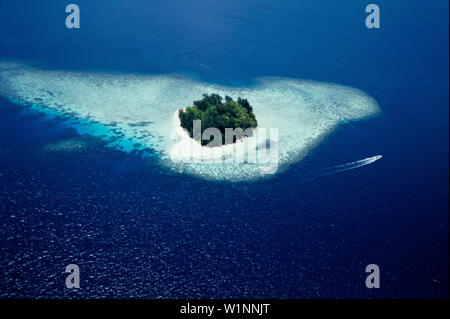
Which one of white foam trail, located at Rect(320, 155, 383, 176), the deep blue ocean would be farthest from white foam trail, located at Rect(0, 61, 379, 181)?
white foam trail, located at Rect(320, 155, 383, 176)

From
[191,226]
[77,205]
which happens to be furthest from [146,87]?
[191,226]

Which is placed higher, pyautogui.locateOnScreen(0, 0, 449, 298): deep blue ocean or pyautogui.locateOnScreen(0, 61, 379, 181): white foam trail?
pyautogui.locateOnScreen(0, 61, 379, 181): white foam trail

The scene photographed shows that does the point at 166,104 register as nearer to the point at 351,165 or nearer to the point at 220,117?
the point at 220,117

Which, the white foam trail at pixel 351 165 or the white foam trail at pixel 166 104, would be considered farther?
the white foam trail at pixel 166 104

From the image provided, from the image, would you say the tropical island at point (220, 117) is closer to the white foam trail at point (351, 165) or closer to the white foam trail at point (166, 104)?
the white foam trail at point (166, 104)

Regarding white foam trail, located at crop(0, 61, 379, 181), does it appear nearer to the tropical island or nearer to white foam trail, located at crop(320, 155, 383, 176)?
the tropical island

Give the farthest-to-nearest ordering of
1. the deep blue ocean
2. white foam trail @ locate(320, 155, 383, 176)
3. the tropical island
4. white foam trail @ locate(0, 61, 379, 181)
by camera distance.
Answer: the tropical island
white foam trail @ locate(0, 61, 379, 181)
white foam trail @ locate(320, 155, 383, 176)
the deep blue ocean

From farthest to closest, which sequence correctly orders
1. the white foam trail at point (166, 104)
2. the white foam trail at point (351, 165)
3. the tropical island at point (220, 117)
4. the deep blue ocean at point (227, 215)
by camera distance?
1. the tropical island at point (220, 117)
2. the white foam trail at point (166, 104)
3. the white foam trail at point (351, 165)
4. the deep blue ocean at point (227, 215)

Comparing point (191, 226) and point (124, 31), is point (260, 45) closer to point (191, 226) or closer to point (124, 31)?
point (124, 31)

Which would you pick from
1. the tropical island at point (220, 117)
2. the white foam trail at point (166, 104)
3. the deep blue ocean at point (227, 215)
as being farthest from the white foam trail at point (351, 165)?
the tropical island at point (220, 117)

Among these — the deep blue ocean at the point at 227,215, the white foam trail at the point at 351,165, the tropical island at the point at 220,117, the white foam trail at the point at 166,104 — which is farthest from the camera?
the tropical island at the point at 220,117
